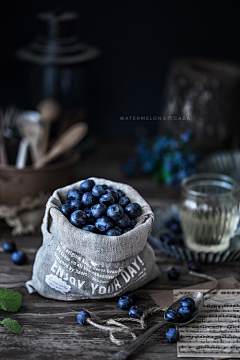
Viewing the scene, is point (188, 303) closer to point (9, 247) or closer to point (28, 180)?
point (9, 247)

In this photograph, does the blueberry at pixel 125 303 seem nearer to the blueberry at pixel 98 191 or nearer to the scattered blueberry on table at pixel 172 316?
the scattered blueberry on table at pixel 172 316

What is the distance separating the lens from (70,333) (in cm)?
92

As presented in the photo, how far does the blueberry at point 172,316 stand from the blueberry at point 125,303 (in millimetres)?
99

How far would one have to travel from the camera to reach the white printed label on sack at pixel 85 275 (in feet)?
3.19

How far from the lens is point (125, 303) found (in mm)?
993

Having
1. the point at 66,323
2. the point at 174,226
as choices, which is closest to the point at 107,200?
the point at 66,323

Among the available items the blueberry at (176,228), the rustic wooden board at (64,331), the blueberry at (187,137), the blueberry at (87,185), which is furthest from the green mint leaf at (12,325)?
the blueberry at (187,137)

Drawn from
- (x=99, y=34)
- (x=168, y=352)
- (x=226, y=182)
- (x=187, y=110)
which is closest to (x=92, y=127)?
(x=99, y=34)

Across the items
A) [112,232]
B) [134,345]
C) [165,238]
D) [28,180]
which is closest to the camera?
[134,345]

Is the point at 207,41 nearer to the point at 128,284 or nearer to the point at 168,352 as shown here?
the point at 128,284

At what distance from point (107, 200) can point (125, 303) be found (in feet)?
0.78

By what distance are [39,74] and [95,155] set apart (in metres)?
0.43

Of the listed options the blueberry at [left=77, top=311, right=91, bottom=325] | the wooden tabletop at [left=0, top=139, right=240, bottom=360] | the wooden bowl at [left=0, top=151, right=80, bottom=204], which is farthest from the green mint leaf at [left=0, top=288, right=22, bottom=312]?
the wooden bowl at [left=0, top=151, right=80, bottom=204]

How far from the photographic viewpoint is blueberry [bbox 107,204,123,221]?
95cm
